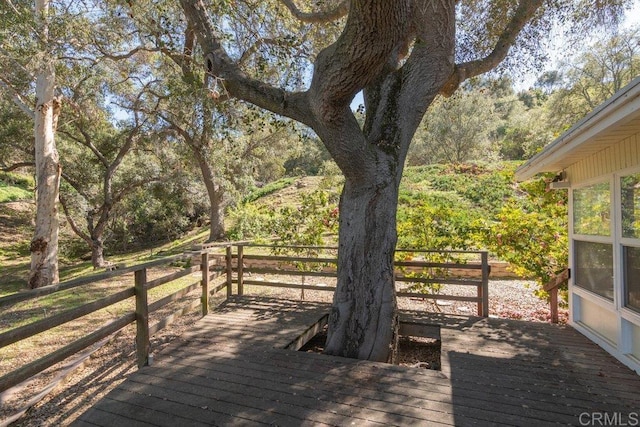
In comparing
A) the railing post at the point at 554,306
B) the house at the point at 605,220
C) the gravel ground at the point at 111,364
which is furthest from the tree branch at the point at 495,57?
the gravel ground at the point at 111,364

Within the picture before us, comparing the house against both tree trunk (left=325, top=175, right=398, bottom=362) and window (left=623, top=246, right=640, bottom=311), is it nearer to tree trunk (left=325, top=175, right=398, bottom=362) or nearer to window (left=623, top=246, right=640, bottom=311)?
window (left=623, top=246, right=640, bottom=311)

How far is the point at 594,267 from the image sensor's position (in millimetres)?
4008

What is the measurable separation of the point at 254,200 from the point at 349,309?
1478 centimetres

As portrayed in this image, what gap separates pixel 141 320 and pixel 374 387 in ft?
7.77

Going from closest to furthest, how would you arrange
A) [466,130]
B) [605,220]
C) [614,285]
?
[614,285]
[605,220]
[466,130]

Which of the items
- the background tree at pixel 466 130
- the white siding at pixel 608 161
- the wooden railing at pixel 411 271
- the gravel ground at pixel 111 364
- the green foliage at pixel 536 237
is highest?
the background tree at pixel 466 130

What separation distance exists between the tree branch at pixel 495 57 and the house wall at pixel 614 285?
5.89 feet

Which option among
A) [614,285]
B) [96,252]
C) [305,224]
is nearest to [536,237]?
[614,285]

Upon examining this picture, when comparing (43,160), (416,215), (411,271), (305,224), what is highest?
(43,160)

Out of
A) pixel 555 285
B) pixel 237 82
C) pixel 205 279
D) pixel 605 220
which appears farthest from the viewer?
pixel 205 279

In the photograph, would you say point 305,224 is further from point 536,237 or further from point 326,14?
point 536,237

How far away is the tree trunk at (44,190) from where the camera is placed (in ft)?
28.7

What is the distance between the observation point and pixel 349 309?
12.3 feet

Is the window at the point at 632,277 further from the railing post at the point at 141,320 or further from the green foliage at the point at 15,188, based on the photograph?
the green foliage at the point at 15,188
